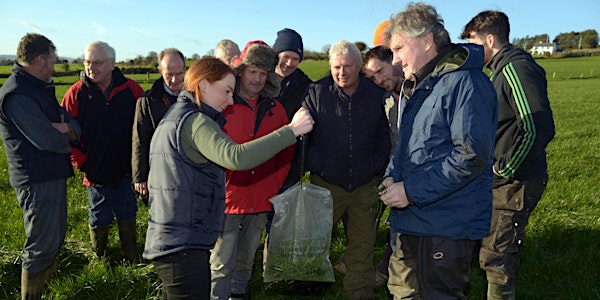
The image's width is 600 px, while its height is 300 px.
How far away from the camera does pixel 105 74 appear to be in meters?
4.86

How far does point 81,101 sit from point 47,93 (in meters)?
0.85

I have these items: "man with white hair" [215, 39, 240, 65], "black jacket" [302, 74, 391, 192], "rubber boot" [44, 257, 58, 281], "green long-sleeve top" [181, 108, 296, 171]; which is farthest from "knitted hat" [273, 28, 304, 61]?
"rubber boot" [44, 257, 58, 281]

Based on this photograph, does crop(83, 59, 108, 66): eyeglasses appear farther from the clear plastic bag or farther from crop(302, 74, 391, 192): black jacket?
the clear plastic bag

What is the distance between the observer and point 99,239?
203 inches

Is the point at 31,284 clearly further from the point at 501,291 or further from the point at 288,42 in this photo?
the point at 501,291

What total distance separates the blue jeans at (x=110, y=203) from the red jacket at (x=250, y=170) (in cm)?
189

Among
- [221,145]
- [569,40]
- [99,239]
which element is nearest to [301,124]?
[221,145]

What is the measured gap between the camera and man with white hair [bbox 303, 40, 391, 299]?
4.13m

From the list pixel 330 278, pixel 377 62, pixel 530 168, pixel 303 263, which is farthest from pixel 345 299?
pixel 377 62

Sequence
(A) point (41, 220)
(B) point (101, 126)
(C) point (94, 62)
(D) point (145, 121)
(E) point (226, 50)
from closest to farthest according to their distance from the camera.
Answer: (A) point (41, 220), (D) point (145, 121), (C) point (94, 62), (B) point (101, 126), (E) point (226, 50)

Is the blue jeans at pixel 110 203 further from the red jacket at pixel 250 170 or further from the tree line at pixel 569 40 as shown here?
the tree line at pixel 569 40

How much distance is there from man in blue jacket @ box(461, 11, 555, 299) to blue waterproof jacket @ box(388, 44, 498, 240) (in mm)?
1010

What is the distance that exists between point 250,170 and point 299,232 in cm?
73

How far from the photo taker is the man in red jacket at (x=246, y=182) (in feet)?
12.8
